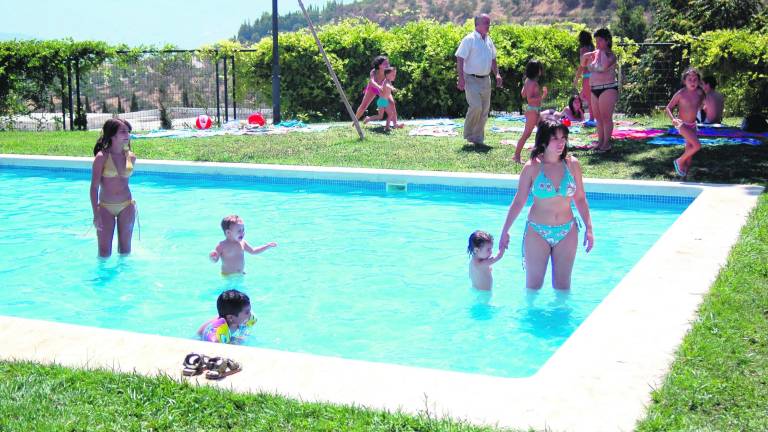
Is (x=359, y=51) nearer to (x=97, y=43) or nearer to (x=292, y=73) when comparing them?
(x=292, y=73)

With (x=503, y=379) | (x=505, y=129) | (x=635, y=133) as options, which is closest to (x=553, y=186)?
(x=503, y=379)

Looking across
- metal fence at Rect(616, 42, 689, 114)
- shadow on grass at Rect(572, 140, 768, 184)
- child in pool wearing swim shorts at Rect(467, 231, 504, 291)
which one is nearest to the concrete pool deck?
child in pool wearing swim shorts at Rect(467, 231, 504, 291)

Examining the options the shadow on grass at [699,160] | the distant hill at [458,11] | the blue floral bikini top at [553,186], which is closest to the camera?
the blue floral bikini top at [553,186]

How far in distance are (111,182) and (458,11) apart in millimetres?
88324

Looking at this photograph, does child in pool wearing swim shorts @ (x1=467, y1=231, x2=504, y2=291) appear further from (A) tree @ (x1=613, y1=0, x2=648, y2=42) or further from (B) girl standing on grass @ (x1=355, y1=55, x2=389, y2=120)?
(A) tree @ (x1=613, y1=0, x2=648, y2=42)

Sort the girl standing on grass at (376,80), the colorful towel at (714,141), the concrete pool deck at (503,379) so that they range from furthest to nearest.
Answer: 1. the girl standing on grass at (376,80)
2. the colorful towel at (714,141)
3. the concrete pool deck at (503,379)

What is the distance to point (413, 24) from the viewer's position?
20.1 meters

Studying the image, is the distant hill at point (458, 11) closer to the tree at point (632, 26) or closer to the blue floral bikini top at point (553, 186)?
the tree at point (632, 26)

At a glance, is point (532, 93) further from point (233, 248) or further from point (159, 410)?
point (159, 410)

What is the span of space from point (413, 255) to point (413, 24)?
12.0m

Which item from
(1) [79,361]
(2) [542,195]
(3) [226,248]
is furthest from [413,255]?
(1) [79,361]

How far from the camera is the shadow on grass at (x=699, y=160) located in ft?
35.6

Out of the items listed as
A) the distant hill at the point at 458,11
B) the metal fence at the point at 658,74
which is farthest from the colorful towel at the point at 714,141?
the distant hill at the point at 458,11

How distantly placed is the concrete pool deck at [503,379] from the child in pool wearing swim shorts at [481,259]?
1227mm
